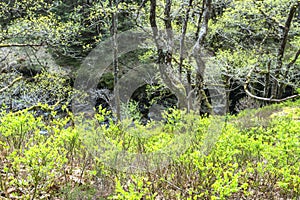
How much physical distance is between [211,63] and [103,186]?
33.0 feet

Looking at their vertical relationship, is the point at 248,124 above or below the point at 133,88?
above

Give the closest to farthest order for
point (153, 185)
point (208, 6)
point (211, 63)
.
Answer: point (153, 185)
point (208, 6)
point (211, 63)

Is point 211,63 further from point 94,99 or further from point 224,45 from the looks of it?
point 94,99

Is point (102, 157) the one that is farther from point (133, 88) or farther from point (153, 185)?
point (133, 88)

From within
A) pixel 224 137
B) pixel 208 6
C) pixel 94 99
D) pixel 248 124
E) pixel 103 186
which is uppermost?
pixel 208 6

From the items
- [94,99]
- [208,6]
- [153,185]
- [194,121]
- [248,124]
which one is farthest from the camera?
[94,99]

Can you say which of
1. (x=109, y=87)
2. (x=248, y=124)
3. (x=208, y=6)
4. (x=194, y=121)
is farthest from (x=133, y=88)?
(x=194, y=121)

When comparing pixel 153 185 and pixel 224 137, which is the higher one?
pixel 224 137

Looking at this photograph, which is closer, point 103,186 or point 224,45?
point 103,186

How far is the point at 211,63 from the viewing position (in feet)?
41.6

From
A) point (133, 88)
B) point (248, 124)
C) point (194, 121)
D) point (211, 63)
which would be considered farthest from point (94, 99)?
point (194, 121)

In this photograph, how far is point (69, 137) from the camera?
3561 mm

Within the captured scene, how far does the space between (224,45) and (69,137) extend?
12.2 metres

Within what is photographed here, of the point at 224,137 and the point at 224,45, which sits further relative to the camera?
the point at 224,45
